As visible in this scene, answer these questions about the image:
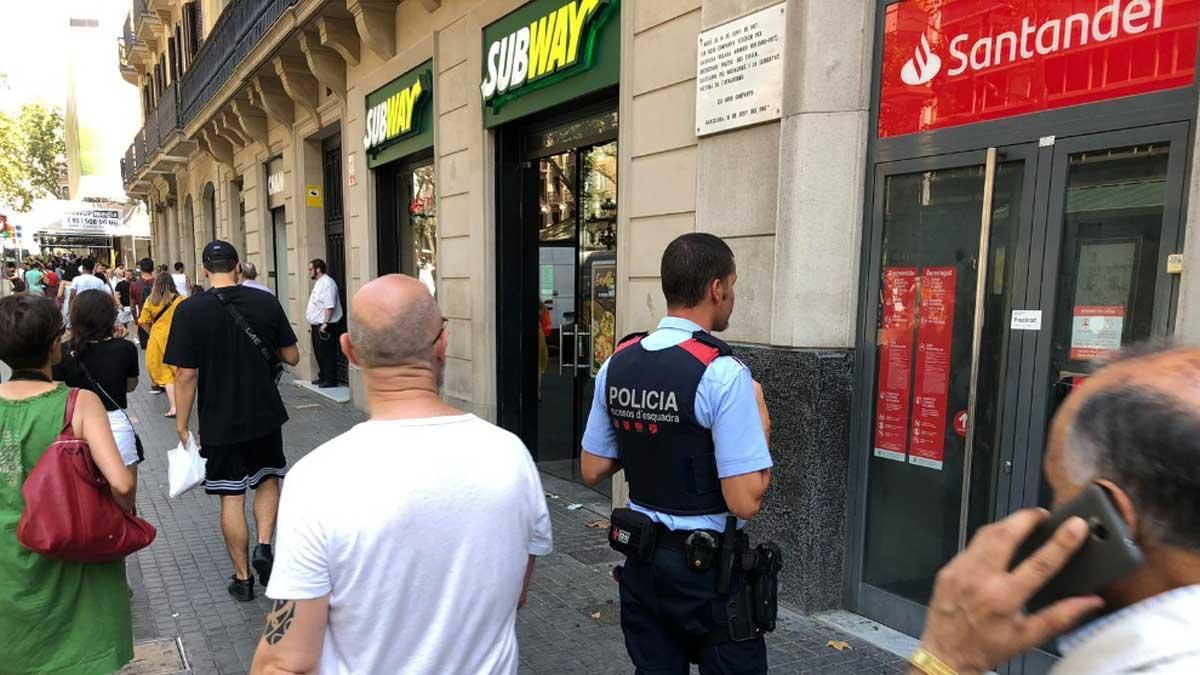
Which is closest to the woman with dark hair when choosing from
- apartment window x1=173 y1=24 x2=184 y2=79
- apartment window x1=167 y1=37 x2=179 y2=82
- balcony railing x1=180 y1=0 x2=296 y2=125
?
balcony railing x1=180 y1=0 x2=296 y2=125

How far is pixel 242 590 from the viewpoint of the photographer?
14.0 feet

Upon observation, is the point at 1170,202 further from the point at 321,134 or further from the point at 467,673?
the point at 321,134

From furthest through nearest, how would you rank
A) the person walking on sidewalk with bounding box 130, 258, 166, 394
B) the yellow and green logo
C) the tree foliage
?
1. the tree foliage
2. the person walking on sidewalk with bounding box 130, 258, 166, 394
3. the yellow and green logo

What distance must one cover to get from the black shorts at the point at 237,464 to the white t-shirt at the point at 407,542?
10.2 feet

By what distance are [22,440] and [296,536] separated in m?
1.65

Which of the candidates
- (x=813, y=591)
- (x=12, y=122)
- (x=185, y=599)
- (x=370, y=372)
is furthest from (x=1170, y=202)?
(x=12, y=122)

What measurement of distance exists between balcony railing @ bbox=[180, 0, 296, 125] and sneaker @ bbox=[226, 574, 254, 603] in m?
8.10

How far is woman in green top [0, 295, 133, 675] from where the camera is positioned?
2.42m

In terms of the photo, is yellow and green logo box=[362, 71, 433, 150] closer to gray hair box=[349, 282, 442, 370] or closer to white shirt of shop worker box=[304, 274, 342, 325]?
white shirt of shop worker box=[304, 274, 342, 325]

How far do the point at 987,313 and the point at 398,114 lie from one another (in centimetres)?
713

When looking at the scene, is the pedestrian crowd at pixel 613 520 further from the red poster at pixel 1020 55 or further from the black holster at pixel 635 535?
the red poster at pixel 1020 55

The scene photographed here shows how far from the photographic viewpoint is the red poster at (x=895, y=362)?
12.3 feet

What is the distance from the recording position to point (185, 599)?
4246mm

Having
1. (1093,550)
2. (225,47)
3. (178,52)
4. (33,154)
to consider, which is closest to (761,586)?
(1093,550)
